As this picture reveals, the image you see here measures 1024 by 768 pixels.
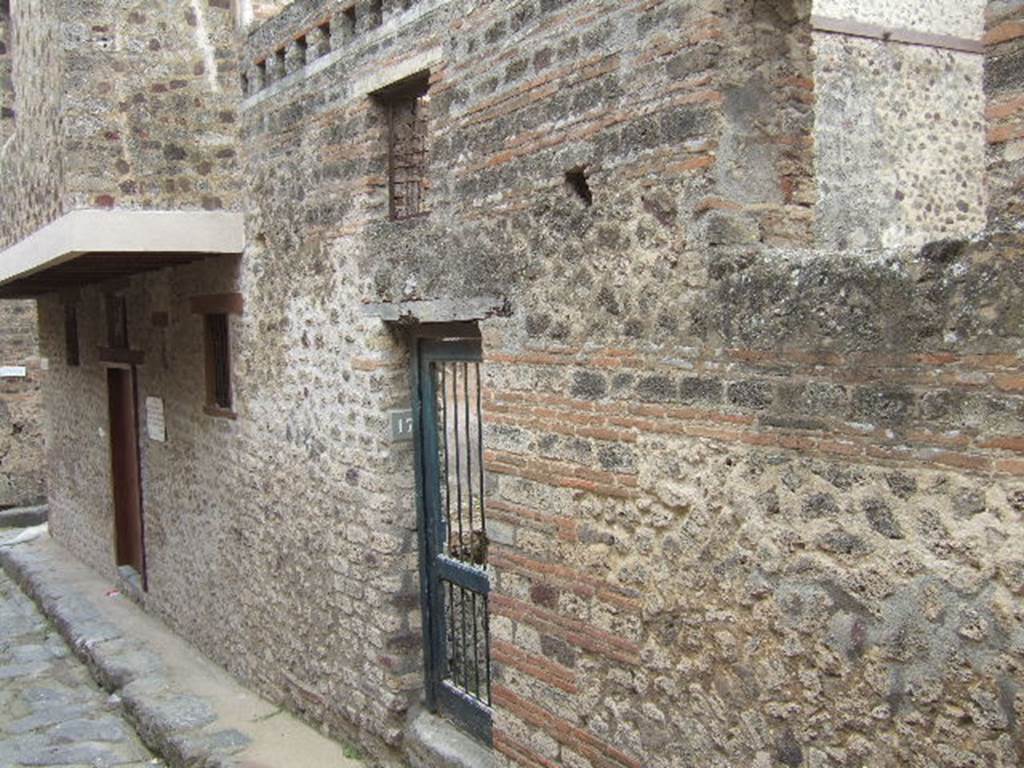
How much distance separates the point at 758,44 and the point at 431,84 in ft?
6.12

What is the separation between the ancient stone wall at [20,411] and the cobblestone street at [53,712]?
5925 mm

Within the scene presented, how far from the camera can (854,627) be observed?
324 cm

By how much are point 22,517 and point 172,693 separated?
28.4 feet

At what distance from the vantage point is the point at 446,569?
580cm

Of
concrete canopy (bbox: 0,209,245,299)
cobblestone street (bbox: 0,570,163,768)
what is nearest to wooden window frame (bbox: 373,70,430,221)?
concrete canopy (bbox: 0,209,245,299)

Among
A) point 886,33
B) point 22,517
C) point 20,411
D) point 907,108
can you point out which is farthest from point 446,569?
point 20,411

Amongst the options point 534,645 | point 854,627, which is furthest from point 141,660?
point 854,627

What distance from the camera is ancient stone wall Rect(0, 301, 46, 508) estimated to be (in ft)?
50.3

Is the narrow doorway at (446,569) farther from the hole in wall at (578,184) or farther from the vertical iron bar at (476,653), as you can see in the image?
the hole in wall at (578,184)

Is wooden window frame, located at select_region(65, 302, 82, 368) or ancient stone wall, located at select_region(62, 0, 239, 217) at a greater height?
ancient stone wall, located at select_region(62, 0, 239, 217)

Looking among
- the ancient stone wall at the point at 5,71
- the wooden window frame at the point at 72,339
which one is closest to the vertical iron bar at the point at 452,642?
the wooden window frame at the point at 72,339

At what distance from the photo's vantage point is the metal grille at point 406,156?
5.78m

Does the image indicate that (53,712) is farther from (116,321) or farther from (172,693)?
(116,321)

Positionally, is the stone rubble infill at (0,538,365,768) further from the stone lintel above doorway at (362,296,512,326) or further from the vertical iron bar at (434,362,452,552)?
the stone lintel above doorway at (362,296,512,326)
